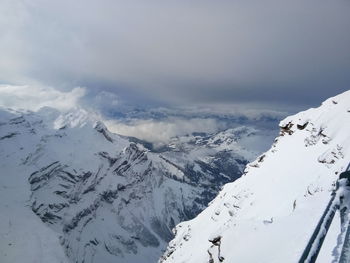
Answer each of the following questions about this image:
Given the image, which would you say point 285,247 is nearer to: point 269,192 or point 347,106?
point 269,192

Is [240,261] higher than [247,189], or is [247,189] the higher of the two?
[240,261]

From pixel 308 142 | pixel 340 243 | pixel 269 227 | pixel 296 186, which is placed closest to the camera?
pixel 340 243

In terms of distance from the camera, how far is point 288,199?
48.3 meters

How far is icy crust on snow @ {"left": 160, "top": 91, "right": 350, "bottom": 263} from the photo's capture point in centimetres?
2723

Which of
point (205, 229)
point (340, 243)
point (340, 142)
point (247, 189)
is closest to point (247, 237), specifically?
point (340, 243)

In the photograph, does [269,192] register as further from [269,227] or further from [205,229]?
[205,229]

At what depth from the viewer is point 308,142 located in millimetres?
68125

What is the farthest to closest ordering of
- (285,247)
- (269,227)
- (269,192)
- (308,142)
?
1. (308,142)
2. (269,192)
3. (269,227)
4. (285,247)

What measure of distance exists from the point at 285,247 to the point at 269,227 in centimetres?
795

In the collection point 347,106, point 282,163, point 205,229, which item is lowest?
point 205,229

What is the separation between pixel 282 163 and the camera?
229 ft

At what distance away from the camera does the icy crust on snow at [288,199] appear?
27.2m

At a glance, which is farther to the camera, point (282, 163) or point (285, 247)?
point (282, 163)

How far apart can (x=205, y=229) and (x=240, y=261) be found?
64876mm
